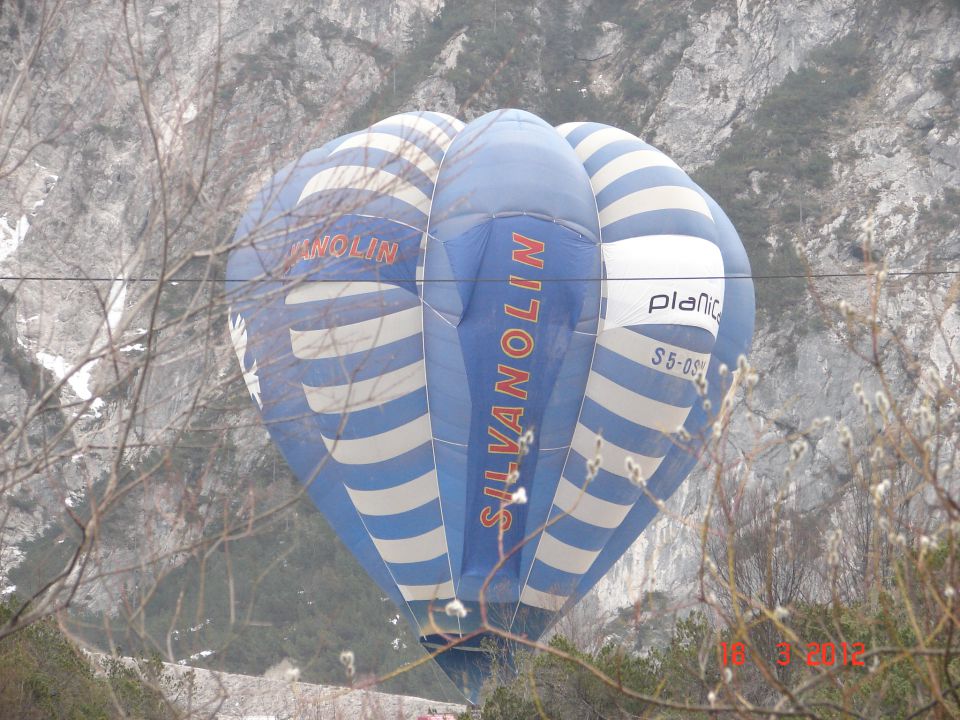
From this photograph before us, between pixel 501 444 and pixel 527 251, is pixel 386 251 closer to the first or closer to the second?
pixel 527 251

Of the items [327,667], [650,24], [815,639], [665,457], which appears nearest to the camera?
[815,639]

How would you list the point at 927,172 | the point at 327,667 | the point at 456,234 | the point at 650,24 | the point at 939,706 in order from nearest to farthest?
the point at 939,706 < the point at 456,234 < the point at 327,667 < the point at 927,172 < the point at 650,24

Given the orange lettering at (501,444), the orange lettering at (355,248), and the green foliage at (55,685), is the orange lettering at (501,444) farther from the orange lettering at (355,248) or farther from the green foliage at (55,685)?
the green foliage at (55,685)

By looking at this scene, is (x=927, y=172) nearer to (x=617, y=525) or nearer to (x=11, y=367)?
(x=617, y=525)

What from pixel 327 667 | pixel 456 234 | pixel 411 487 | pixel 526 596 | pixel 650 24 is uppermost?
pixel 650 24

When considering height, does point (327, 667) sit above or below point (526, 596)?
below

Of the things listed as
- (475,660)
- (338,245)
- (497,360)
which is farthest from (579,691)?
(338,245)

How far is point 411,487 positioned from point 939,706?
1020cm

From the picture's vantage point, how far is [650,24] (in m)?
44.3

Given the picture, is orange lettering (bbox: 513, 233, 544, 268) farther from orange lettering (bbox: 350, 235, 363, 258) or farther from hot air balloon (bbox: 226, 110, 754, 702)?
orange lettering (bbox: 350, 235, 363, 258)

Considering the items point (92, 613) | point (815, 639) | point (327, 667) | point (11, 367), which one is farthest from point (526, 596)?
point (11, 367)

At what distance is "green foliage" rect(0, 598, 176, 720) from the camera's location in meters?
10.0
